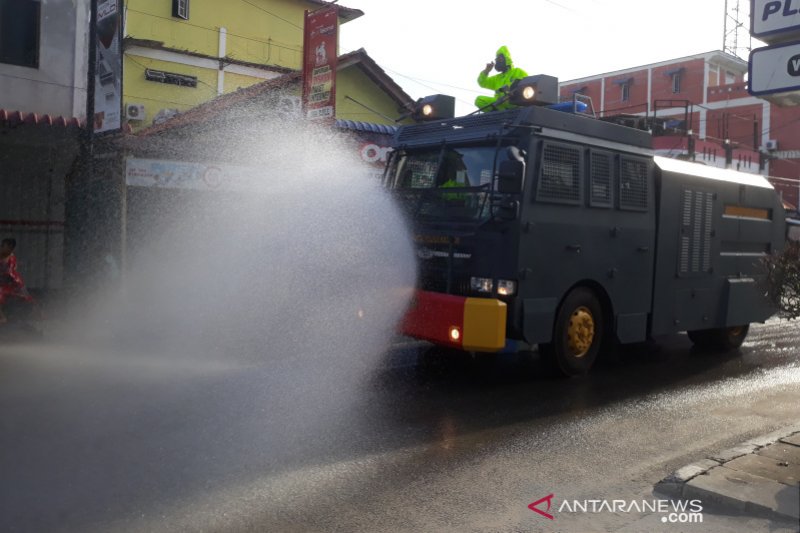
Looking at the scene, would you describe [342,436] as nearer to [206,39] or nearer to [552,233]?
[552,233]

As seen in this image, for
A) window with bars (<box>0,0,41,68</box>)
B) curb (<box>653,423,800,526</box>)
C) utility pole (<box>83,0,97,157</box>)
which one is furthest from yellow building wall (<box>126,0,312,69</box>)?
curb (<box>653,423,800,526</box>)

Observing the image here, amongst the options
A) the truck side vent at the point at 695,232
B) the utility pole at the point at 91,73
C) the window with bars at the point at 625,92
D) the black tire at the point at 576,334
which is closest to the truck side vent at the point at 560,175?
the black tire at the point at 576,334

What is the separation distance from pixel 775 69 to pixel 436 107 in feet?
12.9

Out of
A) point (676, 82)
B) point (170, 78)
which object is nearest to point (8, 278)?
point (170, 78)

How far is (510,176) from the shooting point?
7.05 m

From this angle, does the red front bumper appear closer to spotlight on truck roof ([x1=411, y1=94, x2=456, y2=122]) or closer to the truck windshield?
the truck windshield

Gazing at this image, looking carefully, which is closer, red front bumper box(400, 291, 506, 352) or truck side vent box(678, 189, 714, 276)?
red front bumper box(400, 291, 506, 352)

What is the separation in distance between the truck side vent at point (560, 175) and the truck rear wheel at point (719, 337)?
4.05 meters

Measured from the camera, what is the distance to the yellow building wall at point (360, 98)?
72.0 feet

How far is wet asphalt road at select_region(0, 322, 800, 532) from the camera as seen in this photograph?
4.40 metres

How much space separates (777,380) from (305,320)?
629cm

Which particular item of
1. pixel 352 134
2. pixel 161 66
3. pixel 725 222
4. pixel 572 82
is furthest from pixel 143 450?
pixel 572 82

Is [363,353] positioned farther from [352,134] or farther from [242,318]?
[352,134]

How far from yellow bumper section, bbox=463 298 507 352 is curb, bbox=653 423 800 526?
2224 millimetres
